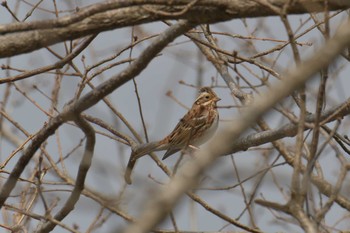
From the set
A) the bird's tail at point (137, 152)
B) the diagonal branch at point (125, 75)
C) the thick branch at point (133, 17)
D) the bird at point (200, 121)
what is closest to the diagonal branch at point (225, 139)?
the thick branch at point (133, 17)

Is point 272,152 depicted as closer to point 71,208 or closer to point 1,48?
point 71,208

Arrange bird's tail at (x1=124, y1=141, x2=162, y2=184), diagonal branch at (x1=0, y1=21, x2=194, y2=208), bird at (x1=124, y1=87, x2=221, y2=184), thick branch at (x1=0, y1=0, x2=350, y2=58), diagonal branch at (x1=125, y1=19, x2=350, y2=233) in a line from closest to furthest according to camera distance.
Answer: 1. diagonal branch at (x1=125, y1=19, x2=350, y2=233)
2. thick branch at (x1=0, y1=0, x2=350, y2=58)
3. diagonal branch at (x1=0, y1=21, x2=194, y2=208)
4. bird's tail at (x1=124, y1=141, x2=162, y2=184)
5. bird at (x1=124, y1=87, x2=221, y2=184)

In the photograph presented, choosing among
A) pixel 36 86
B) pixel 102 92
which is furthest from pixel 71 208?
pixel 36 86

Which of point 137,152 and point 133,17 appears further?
point 137,152

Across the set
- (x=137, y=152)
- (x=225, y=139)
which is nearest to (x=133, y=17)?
(x=137, y=152)

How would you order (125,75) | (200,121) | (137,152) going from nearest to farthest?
1. (125,75)
2. (137,152)
3. (200,121)

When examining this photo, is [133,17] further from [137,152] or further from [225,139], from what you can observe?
[225,139]

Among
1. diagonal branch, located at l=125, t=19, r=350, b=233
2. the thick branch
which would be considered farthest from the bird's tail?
diagonal branch, located at l=125, t=19, r=350, b=233

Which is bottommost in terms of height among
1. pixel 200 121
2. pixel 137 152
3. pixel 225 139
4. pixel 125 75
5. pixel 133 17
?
pixel 225 139

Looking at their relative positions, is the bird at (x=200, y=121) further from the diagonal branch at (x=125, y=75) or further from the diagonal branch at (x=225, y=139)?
the diagonal branch at (x=225, y=139)

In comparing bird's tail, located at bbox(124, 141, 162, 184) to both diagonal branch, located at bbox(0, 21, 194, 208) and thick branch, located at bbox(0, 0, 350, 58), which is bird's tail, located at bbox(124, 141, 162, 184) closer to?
diagonal branch, located at bbox(0, 21, 194, 208)

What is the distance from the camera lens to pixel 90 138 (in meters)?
5.57

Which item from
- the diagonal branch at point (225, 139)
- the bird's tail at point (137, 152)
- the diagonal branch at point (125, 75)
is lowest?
the diagonal branch at point (225, 139)

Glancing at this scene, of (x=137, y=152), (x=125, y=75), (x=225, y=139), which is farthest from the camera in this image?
(x=137, y=152)
